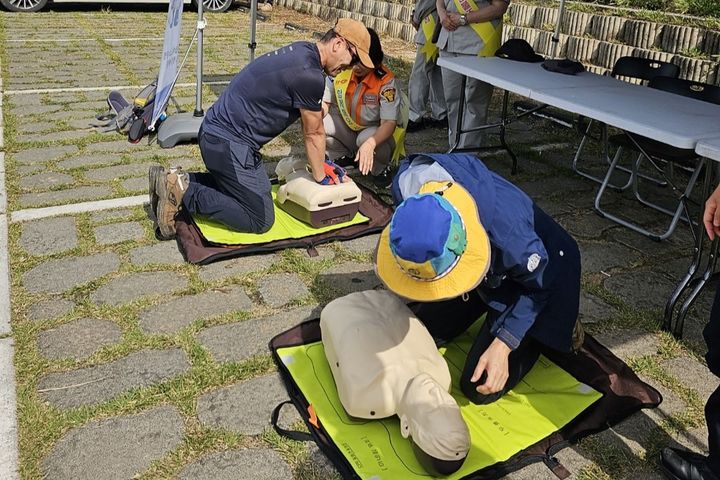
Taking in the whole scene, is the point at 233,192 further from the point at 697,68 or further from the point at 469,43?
the point at 697,68

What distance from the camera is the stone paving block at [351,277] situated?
3367mm

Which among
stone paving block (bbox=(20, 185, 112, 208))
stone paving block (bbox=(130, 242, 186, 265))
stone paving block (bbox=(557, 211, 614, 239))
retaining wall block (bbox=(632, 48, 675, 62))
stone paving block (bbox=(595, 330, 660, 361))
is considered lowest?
stone paving block (bbox=(130, 242, 186, 265))

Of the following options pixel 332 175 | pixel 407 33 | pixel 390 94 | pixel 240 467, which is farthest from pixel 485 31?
pixel 407 33

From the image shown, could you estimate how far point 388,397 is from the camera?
7.57 feet

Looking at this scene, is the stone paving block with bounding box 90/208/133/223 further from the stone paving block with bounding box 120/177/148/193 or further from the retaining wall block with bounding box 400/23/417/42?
the retaining wall block with bounding box 400/23/417/42

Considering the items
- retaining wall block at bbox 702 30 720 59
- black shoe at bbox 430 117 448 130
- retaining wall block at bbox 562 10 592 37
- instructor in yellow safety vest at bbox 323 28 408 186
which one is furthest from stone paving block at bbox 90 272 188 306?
retaining wall block at bbox 562 10 592 37

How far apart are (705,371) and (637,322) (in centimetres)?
40

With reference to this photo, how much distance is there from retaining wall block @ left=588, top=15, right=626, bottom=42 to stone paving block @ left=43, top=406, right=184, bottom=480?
6143 millimetres

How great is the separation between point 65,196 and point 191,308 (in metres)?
1.65

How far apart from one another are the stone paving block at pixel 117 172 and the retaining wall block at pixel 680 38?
4887mm

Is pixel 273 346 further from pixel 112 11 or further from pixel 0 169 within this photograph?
pixel 112 11

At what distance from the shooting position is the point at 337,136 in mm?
4773

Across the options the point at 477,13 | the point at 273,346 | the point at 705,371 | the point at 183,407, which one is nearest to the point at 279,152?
the point at 477,13

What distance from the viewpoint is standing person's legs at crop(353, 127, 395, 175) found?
4.57 metres
